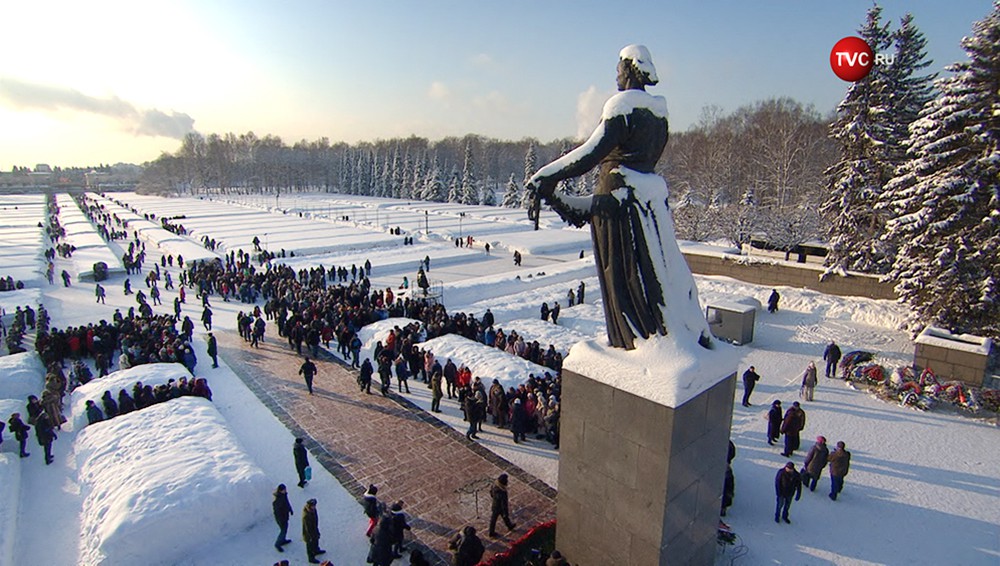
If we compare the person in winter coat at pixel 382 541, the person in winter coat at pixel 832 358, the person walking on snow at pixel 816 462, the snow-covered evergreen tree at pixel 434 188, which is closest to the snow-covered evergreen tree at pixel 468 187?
the snow-covered evergreen tree at pixel 434 188

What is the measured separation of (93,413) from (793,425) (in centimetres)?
1327

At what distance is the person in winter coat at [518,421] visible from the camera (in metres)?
10.1

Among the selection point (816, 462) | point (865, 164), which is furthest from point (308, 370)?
point (865, 164)

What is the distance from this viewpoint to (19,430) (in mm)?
9680

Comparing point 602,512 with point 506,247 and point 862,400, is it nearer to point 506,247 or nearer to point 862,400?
point 862,400

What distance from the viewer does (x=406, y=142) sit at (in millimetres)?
120500

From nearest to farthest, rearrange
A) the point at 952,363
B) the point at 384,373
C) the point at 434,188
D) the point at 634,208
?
1. the point at 634,208
2. the point at 384,373
3. the point at 952,363
4. the point at 434,188

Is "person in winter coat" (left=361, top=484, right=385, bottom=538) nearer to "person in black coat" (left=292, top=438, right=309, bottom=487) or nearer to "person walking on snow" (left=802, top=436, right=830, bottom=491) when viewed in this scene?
"person in black coat" (left=292, top=438, right=309, bottom=487)

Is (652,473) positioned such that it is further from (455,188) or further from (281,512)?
(455,188)

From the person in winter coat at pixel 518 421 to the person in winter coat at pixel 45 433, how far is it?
846 cm

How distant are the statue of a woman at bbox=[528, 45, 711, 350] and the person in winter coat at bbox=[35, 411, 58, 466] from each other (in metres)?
10.0

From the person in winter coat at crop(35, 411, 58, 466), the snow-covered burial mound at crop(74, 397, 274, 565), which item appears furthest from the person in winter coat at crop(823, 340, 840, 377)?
the person in winter coat at crop(35, 411, 58, 466)

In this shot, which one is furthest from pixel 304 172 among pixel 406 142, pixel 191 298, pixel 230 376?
pixel 230 376

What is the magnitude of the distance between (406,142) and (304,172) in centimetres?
2352
